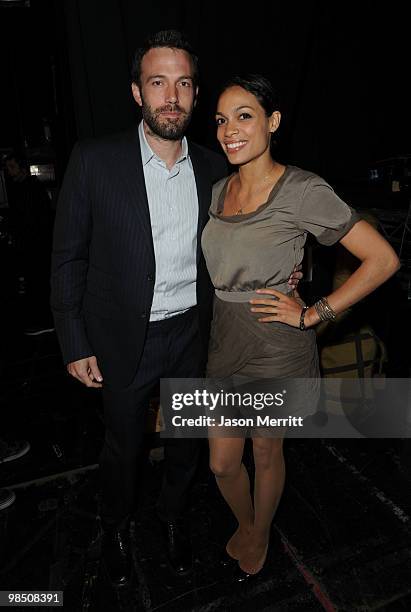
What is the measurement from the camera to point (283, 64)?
3213mm

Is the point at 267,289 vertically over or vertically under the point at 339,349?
over

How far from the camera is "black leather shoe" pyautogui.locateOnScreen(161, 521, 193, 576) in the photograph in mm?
1943

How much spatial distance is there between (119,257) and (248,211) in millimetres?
491

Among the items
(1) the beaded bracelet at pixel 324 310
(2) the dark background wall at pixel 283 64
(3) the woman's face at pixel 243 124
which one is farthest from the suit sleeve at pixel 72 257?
(2) the dark background wall at pixel 283 64

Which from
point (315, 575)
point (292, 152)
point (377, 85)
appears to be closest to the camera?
point (315, 575)

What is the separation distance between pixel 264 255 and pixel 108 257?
58cm

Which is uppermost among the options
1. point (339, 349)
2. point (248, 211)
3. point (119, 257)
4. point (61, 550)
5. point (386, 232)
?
point (248, 211)

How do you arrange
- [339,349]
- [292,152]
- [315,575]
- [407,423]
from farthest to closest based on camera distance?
1. [292,152]
2. [339,349]
3. [407,423]
4. [315,575]

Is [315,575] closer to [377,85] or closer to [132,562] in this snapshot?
[132,562]

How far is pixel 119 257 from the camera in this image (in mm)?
1654

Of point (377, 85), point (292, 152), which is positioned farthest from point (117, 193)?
point (377, 85)

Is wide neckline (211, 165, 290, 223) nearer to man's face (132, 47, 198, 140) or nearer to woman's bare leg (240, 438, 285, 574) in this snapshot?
man's face (132, 47, 198, 140)

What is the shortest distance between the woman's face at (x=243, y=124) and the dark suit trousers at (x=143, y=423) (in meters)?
0.65

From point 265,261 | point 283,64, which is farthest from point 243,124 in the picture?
point 283,64
